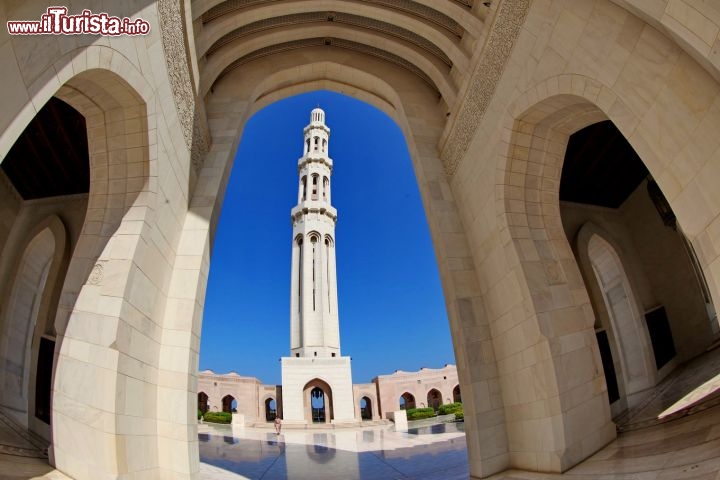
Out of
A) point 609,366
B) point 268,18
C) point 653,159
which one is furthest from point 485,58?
point 609,366

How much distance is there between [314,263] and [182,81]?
22.3 m

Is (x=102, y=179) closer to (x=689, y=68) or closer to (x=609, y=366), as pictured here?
(x=689, y=68)

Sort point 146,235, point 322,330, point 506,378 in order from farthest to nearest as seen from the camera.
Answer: point 322,330
point 506,378
point 146,235

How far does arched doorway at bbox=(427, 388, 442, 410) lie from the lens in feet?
101

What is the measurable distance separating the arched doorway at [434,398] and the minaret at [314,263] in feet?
30.3

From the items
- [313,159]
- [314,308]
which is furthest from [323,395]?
[313,159]

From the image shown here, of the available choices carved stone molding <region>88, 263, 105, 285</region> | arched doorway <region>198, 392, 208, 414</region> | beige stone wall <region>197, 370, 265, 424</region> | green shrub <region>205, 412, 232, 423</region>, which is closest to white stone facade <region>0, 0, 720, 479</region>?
carved stone molding <region>88, 263, 105, 285</region>

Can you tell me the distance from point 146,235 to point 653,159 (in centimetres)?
575

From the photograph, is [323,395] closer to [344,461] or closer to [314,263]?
[314,263]

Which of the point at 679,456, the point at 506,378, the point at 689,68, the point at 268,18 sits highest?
the point at 268,18

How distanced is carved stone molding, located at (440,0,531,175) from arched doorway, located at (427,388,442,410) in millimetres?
26334

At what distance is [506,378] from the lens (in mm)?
6191

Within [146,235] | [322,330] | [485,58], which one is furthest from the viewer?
[322,330]

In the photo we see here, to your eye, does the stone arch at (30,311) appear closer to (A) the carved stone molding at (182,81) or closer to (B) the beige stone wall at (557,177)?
(A) the carved stone molding at (182,81)
